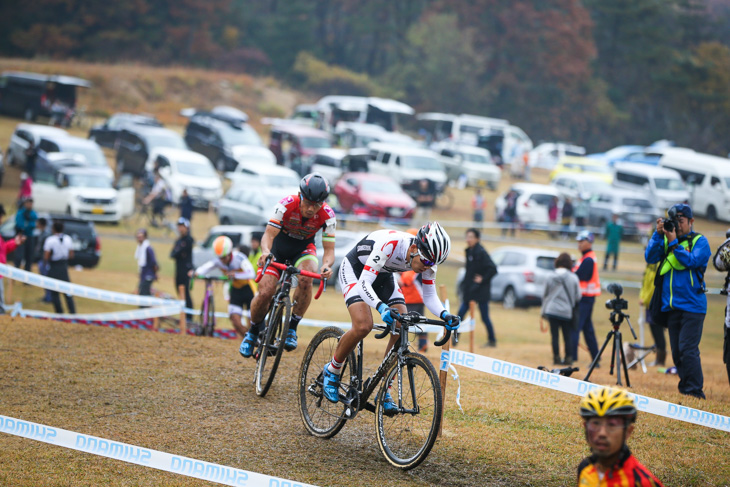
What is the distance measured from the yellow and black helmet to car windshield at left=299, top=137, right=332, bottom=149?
1499 inches

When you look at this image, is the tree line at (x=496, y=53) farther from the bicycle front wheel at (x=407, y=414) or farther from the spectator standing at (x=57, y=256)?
the bicycle front wheel at (x=407, y=414)

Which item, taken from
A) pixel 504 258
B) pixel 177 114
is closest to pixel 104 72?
pixel 177 114

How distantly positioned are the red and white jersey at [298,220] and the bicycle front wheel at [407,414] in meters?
2.30

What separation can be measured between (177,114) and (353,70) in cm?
2743

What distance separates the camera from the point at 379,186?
33.0 metres

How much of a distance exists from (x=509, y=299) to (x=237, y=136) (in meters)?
23.3

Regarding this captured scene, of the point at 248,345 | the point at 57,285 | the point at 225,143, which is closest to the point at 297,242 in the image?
the point at 248,345

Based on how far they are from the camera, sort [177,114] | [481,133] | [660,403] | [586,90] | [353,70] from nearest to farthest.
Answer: [660,403], [481,133], [177,114], [586,90], [353,70]

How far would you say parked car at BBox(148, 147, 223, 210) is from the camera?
31906 millimetres

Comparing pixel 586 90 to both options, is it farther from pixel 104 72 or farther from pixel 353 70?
pixel 104 72

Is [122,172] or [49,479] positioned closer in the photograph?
[49,479]

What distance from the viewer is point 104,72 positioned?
206 feet

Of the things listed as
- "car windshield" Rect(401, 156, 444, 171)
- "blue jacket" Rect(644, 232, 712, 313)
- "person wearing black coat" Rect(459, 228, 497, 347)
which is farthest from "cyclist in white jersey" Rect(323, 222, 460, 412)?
"car windshield" Rect(401, 156, 444, 171)

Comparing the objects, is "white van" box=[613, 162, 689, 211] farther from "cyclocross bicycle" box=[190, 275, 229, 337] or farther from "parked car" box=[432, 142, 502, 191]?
"cyclocross bicycle" box=[190, 275, 229, 337]
